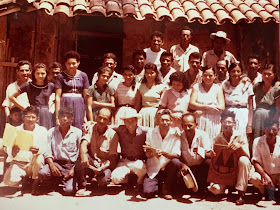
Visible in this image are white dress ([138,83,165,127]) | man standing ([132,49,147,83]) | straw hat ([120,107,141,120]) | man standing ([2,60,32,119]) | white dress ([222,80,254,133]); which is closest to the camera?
straw hat ([120,107,141,120])

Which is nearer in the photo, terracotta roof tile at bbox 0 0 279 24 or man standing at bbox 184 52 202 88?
man standing at bbox 184 52 202 88

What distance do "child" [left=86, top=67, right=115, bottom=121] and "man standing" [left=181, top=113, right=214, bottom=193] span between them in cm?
111

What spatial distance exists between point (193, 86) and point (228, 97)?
1.57ft

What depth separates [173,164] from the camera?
4527 millimetres

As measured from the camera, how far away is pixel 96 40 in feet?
24.2

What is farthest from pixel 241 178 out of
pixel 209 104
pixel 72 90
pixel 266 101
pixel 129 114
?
pixel 72 90

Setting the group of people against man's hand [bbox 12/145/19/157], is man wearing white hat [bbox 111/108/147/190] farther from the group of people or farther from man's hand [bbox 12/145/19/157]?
man's hand [bbox 12/145/19/157]

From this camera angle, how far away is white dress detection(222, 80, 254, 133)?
197 inches

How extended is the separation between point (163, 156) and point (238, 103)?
1257mm

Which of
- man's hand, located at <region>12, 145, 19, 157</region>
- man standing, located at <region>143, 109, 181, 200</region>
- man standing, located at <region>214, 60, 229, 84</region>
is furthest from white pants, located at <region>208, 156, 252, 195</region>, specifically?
man's hand, located at <region>12, 145, 19, 157</region>

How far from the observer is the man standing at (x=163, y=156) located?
450 centimetres

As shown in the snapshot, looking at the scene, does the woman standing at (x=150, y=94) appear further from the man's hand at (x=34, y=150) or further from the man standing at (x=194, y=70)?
the man's hand at (x=34, y=150)

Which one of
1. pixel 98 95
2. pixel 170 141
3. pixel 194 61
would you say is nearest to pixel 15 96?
pixel 98 95

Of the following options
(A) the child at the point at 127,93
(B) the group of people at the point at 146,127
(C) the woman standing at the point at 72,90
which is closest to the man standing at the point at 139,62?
(B) the group of people at the point at 146,127
